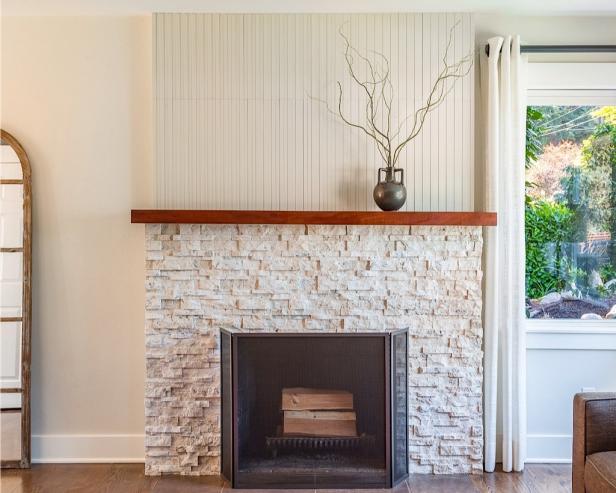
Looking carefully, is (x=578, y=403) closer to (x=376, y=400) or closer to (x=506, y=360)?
(x=506, y=360)

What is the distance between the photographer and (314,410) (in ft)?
9.27

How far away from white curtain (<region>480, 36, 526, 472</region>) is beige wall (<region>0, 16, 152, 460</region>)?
1864mm

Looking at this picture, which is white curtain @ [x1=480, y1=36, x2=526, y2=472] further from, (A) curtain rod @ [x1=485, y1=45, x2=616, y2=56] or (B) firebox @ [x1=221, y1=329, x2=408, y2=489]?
(B) firebox @ [x1=221, y1=329, x2=408, y2=489]

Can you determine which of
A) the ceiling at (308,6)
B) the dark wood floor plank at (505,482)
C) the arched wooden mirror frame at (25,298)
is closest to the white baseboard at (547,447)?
the dark wood floor plank at (505,482)

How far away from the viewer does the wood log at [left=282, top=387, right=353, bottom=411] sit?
2.82m

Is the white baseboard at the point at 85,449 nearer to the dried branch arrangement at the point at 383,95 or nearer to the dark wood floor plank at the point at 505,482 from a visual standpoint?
the dark wood floor plank at the point at 505,482

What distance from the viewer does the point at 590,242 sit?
3193mm

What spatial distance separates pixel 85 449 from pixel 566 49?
3406 mm

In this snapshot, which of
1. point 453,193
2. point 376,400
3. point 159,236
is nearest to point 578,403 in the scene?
point 376,400

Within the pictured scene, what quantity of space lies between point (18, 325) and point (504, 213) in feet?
8.81

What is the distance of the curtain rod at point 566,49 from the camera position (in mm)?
3031

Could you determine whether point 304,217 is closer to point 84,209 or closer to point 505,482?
point 84,209

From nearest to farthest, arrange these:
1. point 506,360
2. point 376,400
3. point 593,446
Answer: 1. point 593,446
2. point 376,400
3. point 506,360

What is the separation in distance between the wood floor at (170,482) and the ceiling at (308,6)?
2449 mm
